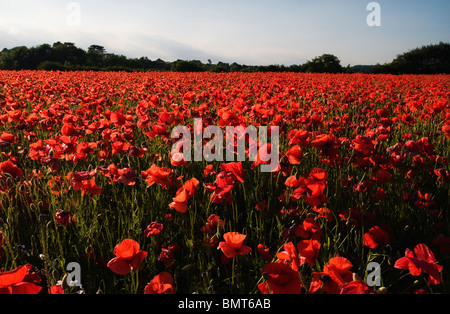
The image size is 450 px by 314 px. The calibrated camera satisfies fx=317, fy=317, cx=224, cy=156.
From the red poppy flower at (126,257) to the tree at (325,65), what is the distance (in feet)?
98.2

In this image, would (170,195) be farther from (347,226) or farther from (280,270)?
(280,270)

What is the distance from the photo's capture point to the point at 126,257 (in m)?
1.15

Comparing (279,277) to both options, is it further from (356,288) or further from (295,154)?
(295,154)

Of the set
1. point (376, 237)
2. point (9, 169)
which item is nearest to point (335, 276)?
point (376, 237)

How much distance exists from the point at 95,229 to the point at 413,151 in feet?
7.01

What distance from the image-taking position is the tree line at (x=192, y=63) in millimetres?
29525

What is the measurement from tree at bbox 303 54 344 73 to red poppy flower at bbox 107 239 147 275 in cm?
2994

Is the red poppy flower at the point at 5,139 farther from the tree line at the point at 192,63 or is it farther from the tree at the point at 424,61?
the tree at the point at 424,61

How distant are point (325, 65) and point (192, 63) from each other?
1314 centimetres

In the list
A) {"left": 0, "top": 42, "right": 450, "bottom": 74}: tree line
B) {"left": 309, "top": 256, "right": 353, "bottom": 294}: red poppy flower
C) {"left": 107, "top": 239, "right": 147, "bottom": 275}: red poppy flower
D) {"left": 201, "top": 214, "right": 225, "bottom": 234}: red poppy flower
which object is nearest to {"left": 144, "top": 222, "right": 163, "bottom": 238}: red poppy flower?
{"left": 201, "top": 214, "right": 225, "bottom": 234}: red poppy flower

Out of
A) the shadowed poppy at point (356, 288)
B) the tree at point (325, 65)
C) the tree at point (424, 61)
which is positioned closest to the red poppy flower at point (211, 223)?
the shadowed poppy at point (356, 288)

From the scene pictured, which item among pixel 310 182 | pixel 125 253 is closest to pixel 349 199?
pixel 310 182
